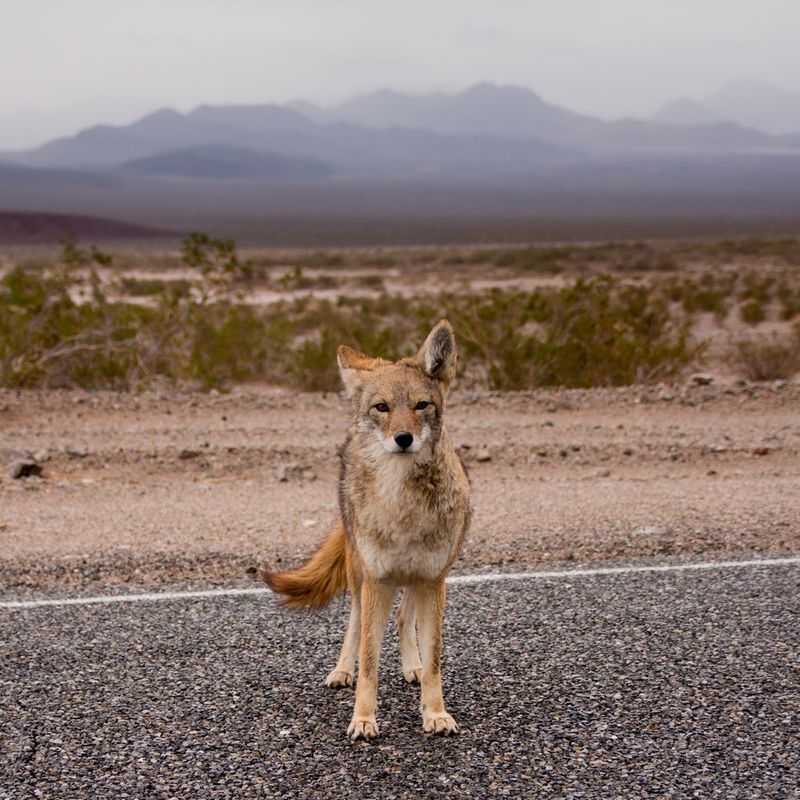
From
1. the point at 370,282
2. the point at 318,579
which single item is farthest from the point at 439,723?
the point at 370,282

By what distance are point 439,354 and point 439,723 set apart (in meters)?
1.64

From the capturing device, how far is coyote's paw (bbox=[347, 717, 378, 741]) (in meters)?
4.38

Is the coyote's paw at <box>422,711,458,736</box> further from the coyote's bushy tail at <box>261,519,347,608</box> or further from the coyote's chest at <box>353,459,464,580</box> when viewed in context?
the coyote's bushy tail at <box>261,519,347,608</box>

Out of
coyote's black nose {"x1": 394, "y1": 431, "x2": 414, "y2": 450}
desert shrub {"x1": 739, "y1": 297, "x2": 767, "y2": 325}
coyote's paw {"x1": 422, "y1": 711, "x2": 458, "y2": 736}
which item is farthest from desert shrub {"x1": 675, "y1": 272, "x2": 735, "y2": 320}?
coyote's black nose {"x1": 394, "y1": 431, "x2": 414, "y2": 450}

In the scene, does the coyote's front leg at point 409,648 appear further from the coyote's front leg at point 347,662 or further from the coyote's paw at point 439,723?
the coyote's paw at point 439,723

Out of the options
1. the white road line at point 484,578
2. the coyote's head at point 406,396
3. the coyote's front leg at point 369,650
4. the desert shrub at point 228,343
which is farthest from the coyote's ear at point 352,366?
the desert shrub at point 228,343

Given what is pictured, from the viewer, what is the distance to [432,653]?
4344mm

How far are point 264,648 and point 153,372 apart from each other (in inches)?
440

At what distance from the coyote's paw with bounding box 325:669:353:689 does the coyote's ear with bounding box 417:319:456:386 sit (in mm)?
1672

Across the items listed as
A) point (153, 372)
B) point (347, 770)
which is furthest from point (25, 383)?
point (347, 770)

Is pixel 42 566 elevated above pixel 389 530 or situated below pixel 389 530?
below

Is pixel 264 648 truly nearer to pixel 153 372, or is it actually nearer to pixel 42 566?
pixel 42 566

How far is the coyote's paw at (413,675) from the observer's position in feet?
16.2

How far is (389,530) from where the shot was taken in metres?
4.09
